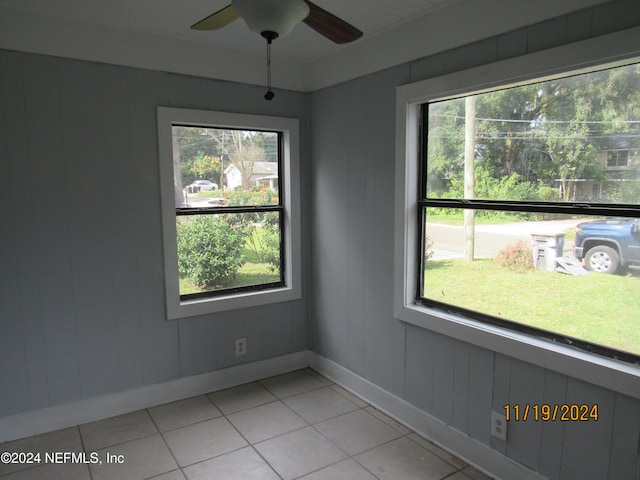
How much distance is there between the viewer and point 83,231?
2.62 metres

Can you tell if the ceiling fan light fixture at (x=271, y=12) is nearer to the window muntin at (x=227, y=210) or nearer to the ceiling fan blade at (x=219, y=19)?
the ceiling fan blade at (x=219, y=19)

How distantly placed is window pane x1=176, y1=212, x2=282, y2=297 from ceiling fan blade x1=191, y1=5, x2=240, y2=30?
4.95ft

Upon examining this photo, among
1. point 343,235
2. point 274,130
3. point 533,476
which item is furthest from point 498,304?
point 274,130

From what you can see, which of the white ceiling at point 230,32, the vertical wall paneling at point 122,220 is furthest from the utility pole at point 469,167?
the vertical wall paneling at point 122,220

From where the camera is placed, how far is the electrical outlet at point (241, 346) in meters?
3.25

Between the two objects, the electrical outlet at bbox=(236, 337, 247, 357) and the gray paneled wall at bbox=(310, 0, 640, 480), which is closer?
the gray paneled wall at bbox=(310, 0, 640, 480)

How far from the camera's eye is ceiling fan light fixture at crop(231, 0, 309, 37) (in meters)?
1.42

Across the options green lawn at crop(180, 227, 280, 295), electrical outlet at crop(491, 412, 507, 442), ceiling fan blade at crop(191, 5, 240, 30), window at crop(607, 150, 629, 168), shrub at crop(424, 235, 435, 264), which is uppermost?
ceiling fan blade at crop(191, 5, 240, 30)

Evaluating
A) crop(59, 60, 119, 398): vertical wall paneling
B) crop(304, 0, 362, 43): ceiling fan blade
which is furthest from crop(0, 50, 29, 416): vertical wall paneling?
crop(304, 0, 362, 43): ceiling fan blade

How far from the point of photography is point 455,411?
7.88 ft

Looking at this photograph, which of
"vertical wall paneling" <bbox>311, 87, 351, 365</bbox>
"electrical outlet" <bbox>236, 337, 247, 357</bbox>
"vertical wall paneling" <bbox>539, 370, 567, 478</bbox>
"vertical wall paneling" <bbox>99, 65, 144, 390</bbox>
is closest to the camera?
"vertical wall paneling" <bbox>539, 370, 567, 478</bbox>

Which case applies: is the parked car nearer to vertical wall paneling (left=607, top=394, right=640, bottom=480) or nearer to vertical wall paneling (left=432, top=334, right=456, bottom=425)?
vertical wall paneling (left=432, top=334, right=456, bottom=425)

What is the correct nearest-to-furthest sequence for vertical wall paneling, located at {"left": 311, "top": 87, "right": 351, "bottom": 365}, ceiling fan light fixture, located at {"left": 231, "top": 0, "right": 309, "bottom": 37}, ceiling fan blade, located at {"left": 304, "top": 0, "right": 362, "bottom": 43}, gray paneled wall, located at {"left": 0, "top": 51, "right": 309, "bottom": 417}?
ceiling fan light fixture, located at {"left": 231, "top": 0, "right": 309, "bottom": 37}, ceiling fan blade, located at {"left": 304, "top": 0, "right": 362, "bottom": 43}, gray paneled wall, located at {"left": 0, "top": 51, "right": 309, "bottom": 417}, vertical wall paneling, located at {"left": 311, "top": 87, "right": 351, "bottom": 365}
